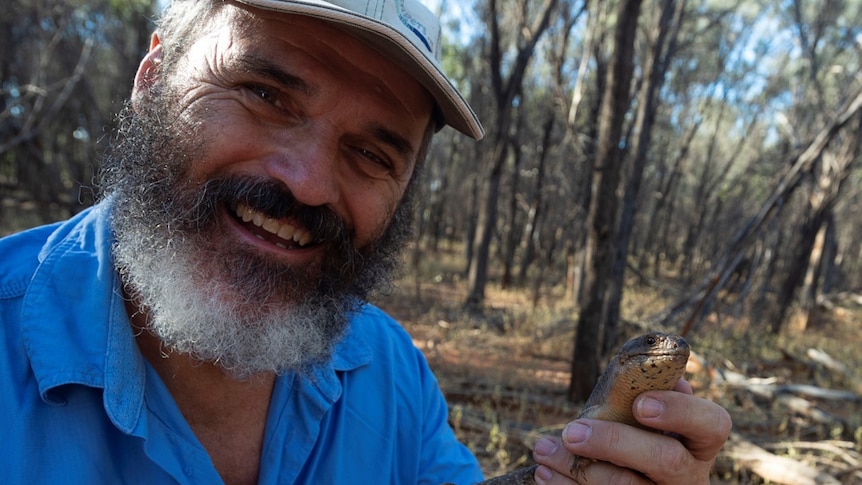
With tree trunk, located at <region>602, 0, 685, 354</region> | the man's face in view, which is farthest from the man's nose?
tree trunk, located at <region>602, 0, 685, 354</region>

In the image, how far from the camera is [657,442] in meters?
1.42

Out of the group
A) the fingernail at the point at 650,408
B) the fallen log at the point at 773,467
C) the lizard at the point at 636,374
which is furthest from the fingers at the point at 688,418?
the fallen log at the point at 773,467

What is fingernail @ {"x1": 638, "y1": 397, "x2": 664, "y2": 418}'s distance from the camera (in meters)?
1.41

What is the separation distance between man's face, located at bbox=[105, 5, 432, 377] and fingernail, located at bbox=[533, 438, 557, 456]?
0.76 meters

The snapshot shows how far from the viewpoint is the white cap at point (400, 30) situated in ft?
4.71

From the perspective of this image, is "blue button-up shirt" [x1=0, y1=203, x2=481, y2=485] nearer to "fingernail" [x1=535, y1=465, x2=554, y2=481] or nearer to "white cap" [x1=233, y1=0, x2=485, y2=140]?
Result: "fingernail" [x1=535, y1=465, x2=554, y2=481]

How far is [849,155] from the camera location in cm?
1185

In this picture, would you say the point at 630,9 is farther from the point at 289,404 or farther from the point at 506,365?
the point at 289,404

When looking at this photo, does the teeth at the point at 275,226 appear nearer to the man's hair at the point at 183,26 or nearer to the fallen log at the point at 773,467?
the man's hair at the point at 183,26

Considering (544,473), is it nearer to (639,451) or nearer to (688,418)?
(639,451)

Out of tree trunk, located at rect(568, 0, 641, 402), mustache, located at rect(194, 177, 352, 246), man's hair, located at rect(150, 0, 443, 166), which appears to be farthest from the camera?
tree trunk, located at rect(568, 0, 641, 402)

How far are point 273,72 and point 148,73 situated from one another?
54 centimetres

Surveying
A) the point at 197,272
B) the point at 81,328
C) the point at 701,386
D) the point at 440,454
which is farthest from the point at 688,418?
the point at 701,386

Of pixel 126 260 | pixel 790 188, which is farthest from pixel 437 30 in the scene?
pixel 790 188
